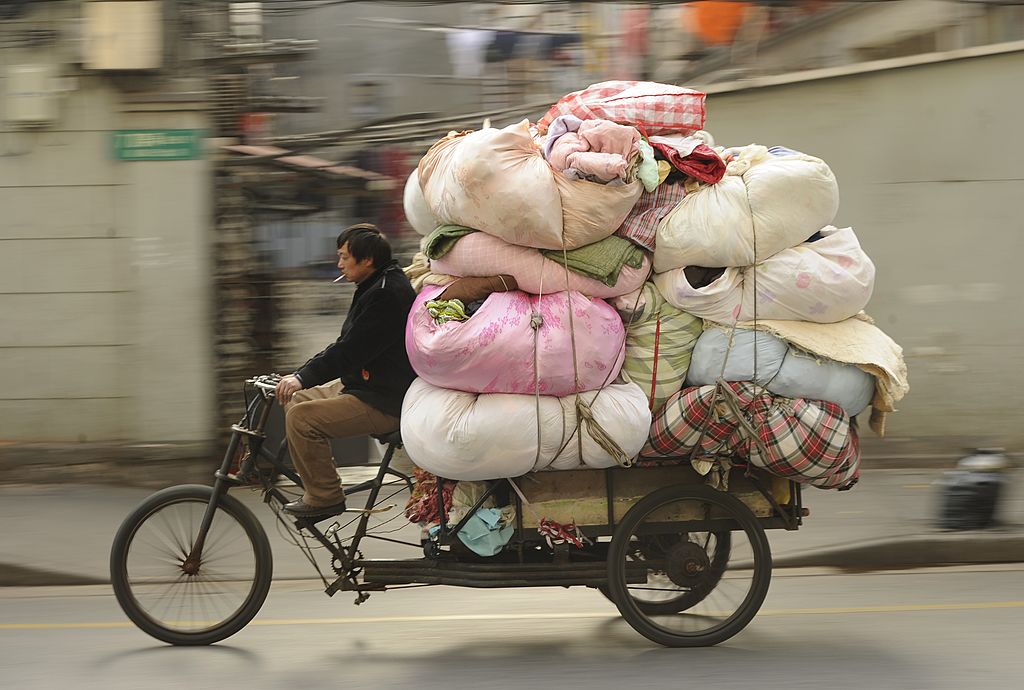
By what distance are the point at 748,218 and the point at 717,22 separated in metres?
4.25

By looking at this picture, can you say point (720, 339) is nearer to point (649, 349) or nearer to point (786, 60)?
point (649, 349)

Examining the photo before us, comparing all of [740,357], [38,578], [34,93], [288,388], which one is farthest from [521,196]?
[34,93]

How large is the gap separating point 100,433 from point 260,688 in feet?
14.0

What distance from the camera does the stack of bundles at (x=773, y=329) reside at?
4.59 m

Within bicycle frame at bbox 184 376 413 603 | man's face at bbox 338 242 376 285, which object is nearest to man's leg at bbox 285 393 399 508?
bicycle frame at bbox 184 376 413 603

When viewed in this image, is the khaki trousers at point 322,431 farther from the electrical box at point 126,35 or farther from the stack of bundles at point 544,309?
the electrical box at point 126,35

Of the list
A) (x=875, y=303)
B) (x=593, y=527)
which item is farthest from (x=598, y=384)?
(x=875, y=303)

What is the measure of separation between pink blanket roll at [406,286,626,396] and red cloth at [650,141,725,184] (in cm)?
63

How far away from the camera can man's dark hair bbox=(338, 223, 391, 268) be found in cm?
489

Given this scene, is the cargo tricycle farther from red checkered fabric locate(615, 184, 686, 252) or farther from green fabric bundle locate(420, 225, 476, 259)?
red checkered fabric locate(615, 184, 686, 252)

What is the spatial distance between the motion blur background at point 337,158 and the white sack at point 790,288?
3.95 meters

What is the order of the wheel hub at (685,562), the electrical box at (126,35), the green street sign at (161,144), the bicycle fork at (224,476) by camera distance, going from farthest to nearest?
the green street sign at (161,144) < the electrical box at (126,35) < the wheel hub at (685,562) < the bicycle fork at (224,476)

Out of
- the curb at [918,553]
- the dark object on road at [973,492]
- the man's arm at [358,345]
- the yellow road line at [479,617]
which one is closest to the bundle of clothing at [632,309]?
the man's arm at [358,345]

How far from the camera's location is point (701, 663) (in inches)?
187
